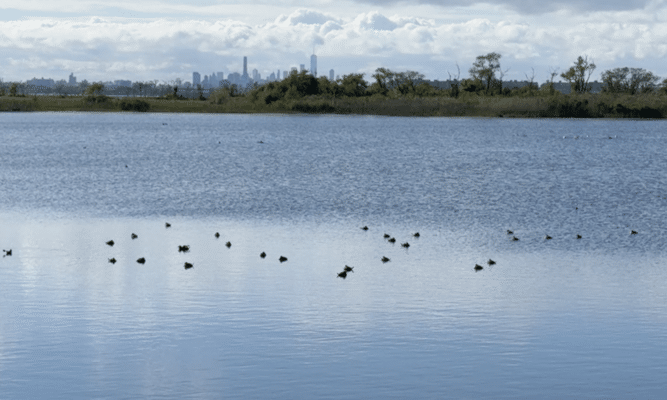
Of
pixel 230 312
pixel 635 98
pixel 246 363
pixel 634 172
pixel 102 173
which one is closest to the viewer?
pixel 246 363

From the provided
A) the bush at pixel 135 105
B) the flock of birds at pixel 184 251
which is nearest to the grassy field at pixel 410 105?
the bush at pixel 135 105

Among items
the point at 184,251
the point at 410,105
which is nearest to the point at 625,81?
the point at 410,105

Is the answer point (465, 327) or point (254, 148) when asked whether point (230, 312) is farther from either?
point (254, 148)

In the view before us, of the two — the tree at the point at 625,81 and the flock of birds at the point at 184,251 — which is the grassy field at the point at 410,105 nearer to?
the tree at the point at 625,81

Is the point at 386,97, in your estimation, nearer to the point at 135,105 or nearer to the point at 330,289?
the point at 135,105

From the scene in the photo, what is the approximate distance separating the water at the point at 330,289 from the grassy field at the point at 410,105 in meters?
117

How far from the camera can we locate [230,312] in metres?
18.2

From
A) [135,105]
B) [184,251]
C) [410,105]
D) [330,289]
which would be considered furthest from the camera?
[135,105]

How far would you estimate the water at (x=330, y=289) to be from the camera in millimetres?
14086

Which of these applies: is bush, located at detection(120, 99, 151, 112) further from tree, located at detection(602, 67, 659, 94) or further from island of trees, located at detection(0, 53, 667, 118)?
tree, located at detection(602, 67, 659, 94)

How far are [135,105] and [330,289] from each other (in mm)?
176335

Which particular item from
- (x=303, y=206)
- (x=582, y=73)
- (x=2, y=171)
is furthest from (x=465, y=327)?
(x=582, y=73)

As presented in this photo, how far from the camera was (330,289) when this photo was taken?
2056cm

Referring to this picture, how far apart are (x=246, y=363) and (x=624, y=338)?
7.38 m
